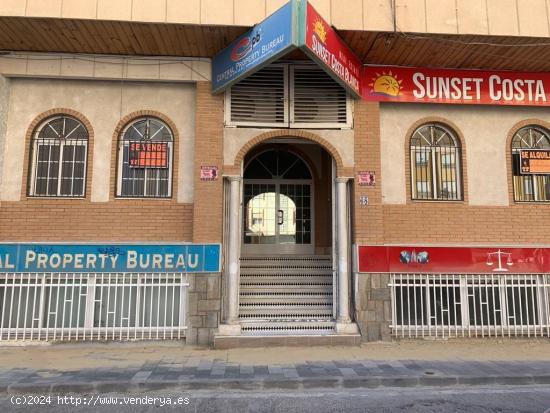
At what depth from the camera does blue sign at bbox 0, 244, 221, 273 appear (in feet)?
27.1

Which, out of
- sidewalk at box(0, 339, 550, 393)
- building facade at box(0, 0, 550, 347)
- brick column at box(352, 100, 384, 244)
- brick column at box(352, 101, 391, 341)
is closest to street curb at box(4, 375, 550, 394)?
sidewalk at box(0, 339, 550, 393)

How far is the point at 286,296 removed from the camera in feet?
30.3

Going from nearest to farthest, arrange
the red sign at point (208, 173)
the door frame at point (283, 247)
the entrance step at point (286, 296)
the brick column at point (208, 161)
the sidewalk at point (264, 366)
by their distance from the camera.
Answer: the sidewalk at point (264, 366), the entrance step at point (286, 296), the brick column at point (208, 161), the red sign at point (208, 173), the door frame at point (283, 247)

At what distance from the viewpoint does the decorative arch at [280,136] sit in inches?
347

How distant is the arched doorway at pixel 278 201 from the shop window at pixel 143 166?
2738 mm

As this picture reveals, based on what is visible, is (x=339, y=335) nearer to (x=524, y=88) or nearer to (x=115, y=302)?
(x=115, y=302)

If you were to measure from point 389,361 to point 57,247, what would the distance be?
20.1 feet

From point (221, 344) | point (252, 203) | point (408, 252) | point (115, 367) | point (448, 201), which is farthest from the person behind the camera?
point (252, 203)

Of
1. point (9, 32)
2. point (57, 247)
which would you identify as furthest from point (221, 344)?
point (9, 32)

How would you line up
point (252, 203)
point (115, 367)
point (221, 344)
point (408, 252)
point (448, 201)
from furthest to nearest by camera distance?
point (252, 203)
point (448, 201)
point (408, 252)
point (221, 344)
point (115, 367)

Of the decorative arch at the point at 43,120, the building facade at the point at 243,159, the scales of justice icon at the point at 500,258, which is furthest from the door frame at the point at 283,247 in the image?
the scales of justice icon at the point at 500,258

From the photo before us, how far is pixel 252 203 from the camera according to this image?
38.1ft

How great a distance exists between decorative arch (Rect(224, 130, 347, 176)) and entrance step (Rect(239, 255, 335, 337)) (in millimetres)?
2372

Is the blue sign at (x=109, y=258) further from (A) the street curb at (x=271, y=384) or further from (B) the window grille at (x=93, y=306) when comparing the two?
(A) the street curb at (x=271, y=384)
